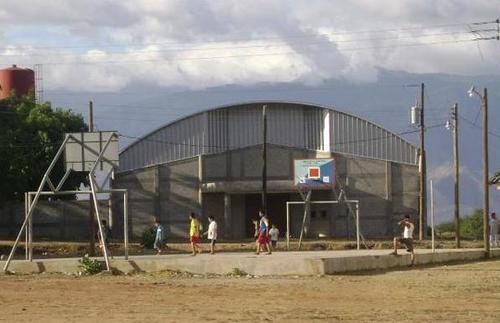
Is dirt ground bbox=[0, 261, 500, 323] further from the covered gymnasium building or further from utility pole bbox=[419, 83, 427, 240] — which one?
the covered gymnasium building

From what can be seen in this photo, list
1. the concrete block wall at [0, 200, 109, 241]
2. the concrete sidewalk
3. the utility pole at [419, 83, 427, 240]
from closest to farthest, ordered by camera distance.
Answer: the concrete sidewalk < the utility pole at [419, 83, 427, 240] < the concrete block wall at [0, 200, 109, 241]

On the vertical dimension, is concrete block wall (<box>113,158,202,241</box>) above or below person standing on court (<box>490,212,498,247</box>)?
above

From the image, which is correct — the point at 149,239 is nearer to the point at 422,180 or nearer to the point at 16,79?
the point at 422,180

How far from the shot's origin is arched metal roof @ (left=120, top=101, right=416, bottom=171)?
211ft

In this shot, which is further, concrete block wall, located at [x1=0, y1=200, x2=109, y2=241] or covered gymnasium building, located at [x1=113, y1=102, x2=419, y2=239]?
covered gymnasium building, located at [x1=113, y1=102, x2=419, y2=239]

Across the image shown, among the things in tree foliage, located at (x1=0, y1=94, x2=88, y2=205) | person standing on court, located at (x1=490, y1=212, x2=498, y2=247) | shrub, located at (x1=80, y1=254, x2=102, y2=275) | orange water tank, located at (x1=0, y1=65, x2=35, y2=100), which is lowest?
shrub, located at (x1=80, y1=254, x2=102, y2=275)

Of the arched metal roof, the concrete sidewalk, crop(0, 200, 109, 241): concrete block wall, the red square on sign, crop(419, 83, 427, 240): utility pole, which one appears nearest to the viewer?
the concrete sidewalk

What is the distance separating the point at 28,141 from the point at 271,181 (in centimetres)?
1663

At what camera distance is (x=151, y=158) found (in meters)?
65.4

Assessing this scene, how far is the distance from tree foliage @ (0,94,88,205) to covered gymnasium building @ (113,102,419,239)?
6.54 m

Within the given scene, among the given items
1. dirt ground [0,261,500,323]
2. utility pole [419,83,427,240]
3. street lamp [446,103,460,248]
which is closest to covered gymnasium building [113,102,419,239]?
utility pole [419,83,427,240]

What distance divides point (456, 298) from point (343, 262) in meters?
7.48

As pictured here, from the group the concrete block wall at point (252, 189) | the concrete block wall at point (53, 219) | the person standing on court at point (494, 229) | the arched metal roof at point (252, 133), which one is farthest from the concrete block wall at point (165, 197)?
the person standing on court at point (494, 229)

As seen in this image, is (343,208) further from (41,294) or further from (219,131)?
(41,294)
